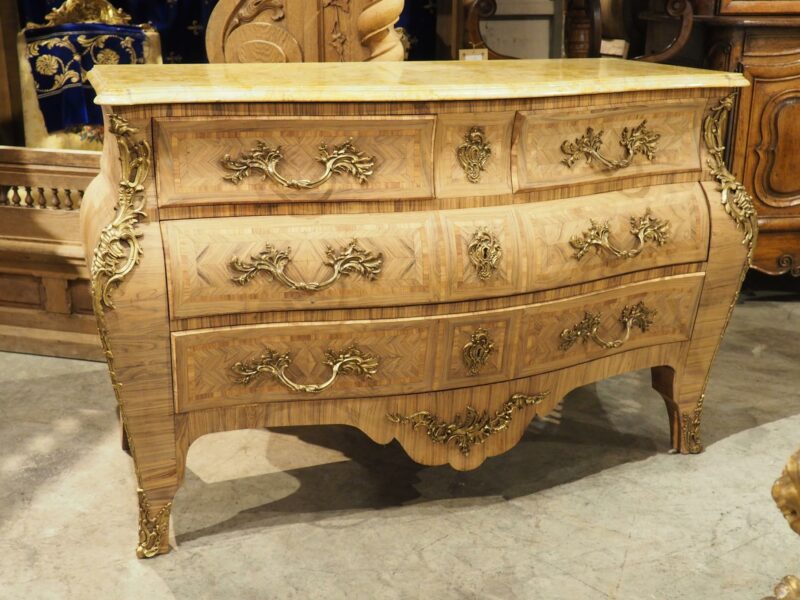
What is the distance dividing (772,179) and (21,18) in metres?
2.97

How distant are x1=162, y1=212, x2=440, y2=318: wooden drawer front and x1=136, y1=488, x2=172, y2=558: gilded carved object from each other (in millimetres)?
476

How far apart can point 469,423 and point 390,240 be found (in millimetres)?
499

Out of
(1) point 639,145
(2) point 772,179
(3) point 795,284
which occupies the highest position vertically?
(1) point 639,145

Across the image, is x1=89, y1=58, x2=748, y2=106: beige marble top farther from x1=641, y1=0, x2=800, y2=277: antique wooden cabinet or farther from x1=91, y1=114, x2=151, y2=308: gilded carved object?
x1=641, y1=0, x2=800, y2=277: antique wooden cabinet

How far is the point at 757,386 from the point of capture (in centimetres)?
299

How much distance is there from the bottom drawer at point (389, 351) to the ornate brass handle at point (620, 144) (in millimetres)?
307

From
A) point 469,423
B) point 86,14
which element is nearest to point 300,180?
point 469,423

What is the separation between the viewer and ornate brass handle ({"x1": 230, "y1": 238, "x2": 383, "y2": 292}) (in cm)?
191

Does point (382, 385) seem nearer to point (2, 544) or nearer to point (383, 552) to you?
point (383, 552)

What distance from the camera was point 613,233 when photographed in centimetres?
219

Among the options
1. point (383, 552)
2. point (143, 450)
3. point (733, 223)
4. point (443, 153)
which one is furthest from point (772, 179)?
point (143, 450)

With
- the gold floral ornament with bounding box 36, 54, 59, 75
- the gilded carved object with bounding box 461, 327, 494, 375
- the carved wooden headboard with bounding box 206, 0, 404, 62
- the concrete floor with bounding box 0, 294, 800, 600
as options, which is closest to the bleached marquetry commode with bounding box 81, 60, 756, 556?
the gilded carved object with bounding box 461, 327, 494, 375

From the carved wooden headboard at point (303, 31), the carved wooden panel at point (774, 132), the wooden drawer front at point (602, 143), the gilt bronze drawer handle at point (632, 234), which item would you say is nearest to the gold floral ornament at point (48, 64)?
the carved wooden headboard at point (303, 31)

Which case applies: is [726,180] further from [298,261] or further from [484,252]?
[298,261]
